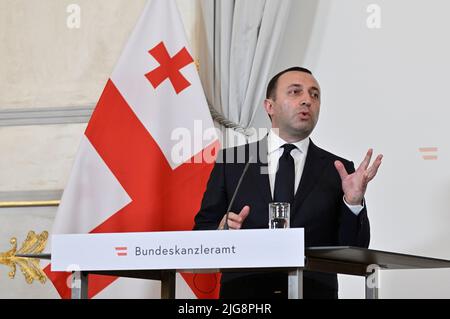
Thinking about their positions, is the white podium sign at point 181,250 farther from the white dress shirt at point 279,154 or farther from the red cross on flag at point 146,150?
the red cross on flag at point 146,150

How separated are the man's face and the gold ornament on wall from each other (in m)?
1.73

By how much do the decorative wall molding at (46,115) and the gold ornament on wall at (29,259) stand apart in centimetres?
63

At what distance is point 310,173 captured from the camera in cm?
340

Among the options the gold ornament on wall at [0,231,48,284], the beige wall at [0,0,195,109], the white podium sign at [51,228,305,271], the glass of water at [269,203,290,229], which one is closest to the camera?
the white podium sign at [51,228,305,271]

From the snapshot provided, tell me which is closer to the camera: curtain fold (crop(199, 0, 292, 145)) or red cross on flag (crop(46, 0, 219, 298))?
red cross on flag (crop(46, 0, 219, 298))

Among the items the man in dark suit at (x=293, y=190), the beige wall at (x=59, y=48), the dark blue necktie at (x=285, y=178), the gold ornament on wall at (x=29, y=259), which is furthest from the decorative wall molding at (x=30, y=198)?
the dark blue necktie at (x=285, y=178)

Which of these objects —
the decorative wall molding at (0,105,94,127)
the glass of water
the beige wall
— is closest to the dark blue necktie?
the glass of water

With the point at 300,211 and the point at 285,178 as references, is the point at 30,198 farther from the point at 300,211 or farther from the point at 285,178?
the point at 300,211

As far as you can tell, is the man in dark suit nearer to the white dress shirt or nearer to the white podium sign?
the white dress shirt

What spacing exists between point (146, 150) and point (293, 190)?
1.16 metres

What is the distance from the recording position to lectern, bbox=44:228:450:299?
241cm

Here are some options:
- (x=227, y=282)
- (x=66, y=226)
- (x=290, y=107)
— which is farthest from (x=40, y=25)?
(x=227, y=282)

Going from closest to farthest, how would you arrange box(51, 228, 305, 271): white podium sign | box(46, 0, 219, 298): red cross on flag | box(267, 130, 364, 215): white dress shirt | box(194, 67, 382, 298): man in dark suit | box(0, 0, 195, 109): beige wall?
box(51, 228, 305, 271): white podium sign, box(194, 67, 382, 298): man in dark suit, box(267, 130, 364, 215): white dress shirt, box(46, 0, 219, 298): red cross on flag, box(0, 0, 195, 109): beige wall

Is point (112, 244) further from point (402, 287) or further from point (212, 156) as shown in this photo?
point (402, 287)
